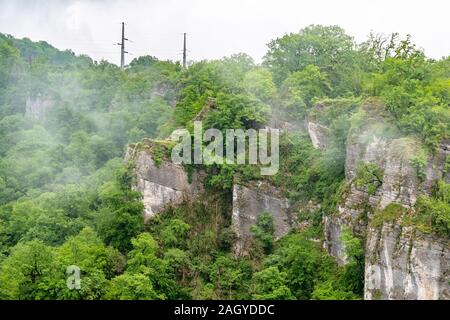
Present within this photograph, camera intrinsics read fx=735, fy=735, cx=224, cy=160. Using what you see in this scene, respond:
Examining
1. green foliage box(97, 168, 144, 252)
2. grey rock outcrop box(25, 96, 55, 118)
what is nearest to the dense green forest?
green foliage box(97, 168, 144, 252)

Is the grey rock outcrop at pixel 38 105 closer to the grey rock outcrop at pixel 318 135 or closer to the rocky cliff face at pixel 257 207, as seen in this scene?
the rocky cliff face at pixel 257 207

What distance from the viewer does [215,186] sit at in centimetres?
4303

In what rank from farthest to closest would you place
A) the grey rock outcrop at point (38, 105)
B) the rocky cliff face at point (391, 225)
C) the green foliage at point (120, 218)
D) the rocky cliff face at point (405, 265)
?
1. the grey rock outcrop at point (38, 105)
2. the green foliage at point (120, 218)
3. the rocky cliff face at point (391, 225)
4. the rocky cliff face at point (405, 265)

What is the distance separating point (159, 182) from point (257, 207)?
231 inches

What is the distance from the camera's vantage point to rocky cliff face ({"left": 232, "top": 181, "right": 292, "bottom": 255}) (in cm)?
4144

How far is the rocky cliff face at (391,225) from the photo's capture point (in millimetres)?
31312

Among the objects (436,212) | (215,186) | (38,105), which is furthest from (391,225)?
(38,105)

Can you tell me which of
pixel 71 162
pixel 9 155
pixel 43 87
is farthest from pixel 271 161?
pixel 43 87

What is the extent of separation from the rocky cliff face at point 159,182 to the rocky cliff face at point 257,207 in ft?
9.44

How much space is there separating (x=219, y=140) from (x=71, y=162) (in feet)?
57.2

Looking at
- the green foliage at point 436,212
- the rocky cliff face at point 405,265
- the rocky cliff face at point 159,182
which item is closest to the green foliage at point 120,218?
the rocky cliff face at point 159,182

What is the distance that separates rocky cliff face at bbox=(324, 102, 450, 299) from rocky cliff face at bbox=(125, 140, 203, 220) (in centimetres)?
878

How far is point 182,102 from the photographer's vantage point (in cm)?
5059

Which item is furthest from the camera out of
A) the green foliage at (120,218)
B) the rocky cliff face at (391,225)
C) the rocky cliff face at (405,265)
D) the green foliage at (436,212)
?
the green foliage at (120,218)
